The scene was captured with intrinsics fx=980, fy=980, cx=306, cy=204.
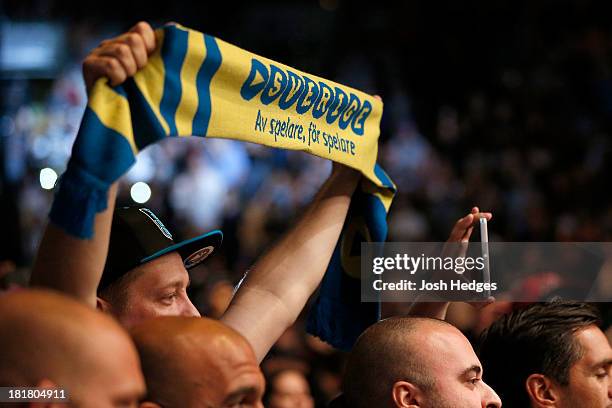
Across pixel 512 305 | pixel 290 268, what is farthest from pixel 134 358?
pixel 512 305

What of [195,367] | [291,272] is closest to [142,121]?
[195,367]

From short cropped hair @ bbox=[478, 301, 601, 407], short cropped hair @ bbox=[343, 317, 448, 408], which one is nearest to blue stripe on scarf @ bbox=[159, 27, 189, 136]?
short cropped hair @ bbox=[343, 317, 448, 408]

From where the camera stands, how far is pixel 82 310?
1670 mm

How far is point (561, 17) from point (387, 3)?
9.44 feet

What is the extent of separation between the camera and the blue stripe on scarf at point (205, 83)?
2230 millimetres

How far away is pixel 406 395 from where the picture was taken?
8.08ft

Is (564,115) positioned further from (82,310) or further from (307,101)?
(82,310)

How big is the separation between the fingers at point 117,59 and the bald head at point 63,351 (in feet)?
1.65

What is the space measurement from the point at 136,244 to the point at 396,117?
8516mm

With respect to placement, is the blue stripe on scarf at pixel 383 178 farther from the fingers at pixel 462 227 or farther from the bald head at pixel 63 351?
the bald head at pixel 63 351

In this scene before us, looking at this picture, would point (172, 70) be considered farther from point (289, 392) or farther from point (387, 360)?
point (289, 392)

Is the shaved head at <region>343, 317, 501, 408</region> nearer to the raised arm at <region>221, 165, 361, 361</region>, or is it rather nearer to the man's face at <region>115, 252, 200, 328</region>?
the raised arm at <region>221, 165, 361, 361</region>

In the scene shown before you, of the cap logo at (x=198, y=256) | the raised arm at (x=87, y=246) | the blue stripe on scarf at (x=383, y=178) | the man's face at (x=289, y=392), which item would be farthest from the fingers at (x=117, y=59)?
the man's face at (x=289, y=392)

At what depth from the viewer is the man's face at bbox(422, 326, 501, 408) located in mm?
2453
